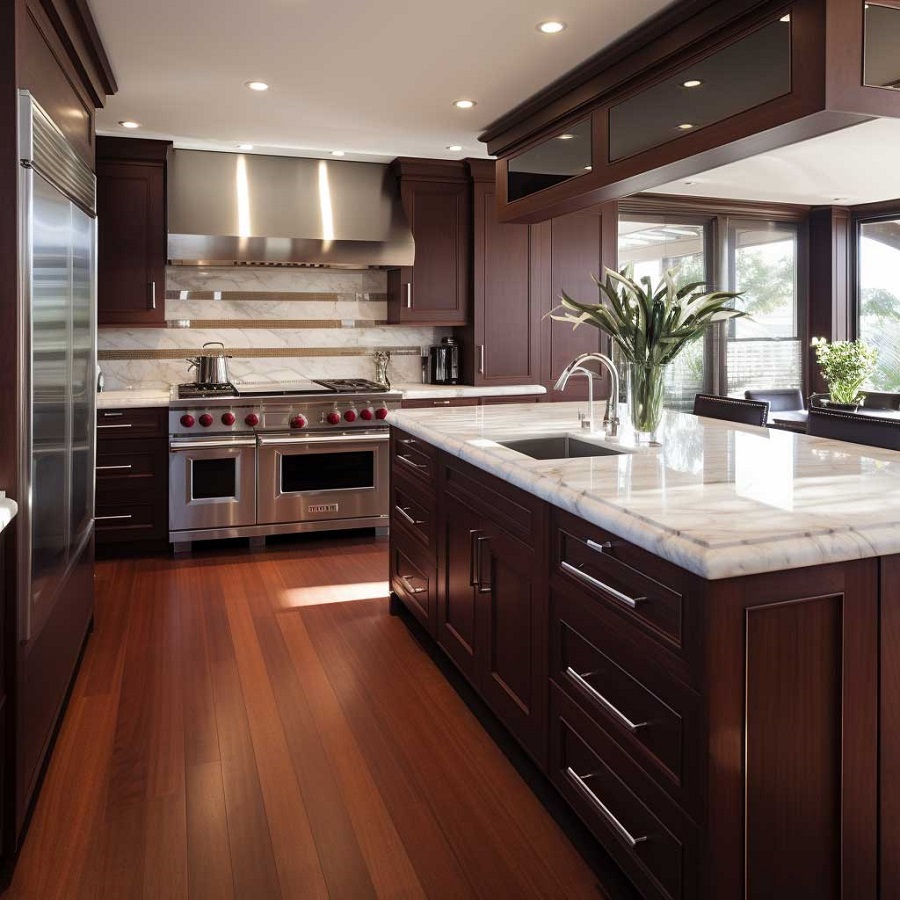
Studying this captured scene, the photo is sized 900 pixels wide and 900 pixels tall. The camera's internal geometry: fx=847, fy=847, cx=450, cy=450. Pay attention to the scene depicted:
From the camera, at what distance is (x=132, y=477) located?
4.74m

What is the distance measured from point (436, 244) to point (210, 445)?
79.0 inches

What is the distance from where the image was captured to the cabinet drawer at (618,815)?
5.14 feet

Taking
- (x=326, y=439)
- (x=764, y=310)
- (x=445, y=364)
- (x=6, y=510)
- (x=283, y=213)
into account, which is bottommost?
(x=6, y=510)

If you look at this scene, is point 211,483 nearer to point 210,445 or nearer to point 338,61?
point 210,445

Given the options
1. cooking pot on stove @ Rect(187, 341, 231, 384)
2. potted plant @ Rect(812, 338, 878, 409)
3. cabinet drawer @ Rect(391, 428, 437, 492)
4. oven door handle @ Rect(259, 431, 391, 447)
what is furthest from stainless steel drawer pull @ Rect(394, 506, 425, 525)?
potted plant @ Rect(812, 338, 878, 409)

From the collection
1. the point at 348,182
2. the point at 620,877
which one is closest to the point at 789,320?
the point at 348,182

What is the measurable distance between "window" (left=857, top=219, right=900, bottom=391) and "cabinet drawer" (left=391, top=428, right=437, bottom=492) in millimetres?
5117

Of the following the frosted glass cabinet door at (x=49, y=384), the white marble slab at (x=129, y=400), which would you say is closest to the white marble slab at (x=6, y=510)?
the frosted glass cabinet door at (x=49, y=384)

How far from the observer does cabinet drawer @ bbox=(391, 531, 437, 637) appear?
3.14 meters

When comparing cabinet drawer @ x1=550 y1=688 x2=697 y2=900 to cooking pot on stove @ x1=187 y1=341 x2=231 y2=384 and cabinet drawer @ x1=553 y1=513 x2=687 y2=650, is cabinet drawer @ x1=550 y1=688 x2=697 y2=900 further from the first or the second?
cooking pot on stove @ x1=187 y1=341 x2=231 y2=384

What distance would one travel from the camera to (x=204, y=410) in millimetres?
4812

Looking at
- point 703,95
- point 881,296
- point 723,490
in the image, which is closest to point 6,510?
point 723,490

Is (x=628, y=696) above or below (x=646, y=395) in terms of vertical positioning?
below

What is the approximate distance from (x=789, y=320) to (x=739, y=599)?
6.50m
